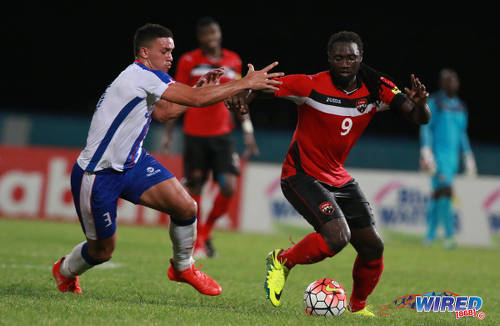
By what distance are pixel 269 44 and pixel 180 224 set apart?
1747 centimetres

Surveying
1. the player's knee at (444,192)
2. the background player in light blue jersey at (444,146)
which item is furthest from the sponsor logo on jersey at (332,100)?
the player's knee at (444,192)

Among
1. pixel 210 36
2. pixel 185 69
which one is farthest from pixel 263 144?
pixel 210 36

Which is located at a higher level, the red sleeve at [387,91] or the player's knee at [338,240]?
the red sleeve at [387,91]

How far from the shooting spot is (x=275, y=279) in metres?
5.28

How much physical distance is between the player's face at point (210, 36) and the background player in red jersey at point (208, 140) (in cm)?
1

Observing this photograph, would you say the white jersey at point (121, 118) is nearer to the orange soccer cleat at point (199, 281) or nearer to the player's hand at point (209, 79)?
the player's hand at point (209, 79)

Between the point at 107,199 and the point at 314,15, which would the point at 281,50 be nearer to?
the point at 314,15

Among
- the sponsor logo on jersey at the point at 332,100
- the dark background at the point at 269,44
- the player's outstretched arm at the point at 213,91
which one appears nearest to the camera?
the player's outstretched arm at the point at 213,91

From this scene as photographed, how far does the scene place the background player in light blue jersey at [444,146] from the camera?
1233cm

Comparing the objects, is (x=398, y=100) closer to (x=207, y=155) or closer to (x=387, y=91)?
(x=387, y=91)

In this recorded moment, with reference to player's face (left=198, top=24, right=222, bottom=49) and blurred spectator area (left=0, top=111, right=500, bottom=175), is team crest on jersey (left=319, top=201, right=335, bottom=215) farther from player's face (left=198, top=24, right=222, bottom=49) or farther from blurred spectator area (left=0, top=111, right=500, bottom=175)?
blurred spectator area (left=0, top=111, right=500, bottom=175)

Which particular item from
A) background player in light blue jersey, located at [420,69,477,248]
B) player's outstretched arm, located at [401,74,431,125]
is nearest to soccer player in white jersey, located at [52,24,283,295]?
player's outstretched arm, located at [401,74,431,125]

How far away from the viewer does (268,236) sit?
13.3m

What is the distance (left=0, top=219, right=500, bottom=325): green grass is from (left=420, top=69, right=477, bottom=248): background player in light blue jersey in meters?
0.56
